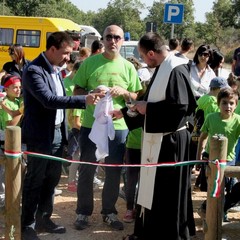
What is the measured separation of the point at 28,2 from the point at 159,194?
46.5 metres

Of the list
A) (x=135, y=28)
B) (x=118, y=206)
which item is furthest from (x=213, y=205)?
(x=135, y=28)

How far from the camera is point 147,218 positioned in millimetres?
4285

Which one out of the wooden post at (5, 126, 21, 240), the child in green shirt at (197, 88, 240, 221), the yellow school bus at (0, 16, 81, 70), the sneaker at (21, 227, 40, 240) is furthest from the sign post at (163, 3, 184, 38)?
the yellow school bus at (0, 16, 81, 70)

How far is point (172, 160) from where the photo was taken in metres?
4.13

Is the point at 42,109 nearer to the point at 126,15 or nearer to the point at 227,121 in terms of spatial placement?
the point at 227,121

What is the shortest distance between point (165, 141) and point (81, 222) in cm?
147

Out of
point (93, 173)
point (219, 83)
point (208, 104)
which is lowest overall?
point (93, 173)

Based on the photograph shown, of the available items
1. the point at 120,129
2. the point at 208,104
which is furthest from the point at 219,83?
the point at 120,129

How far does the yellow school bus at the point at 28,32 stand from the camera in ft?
64.3

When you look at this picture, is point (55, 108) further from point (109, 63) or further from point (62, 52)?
point (109, 63)

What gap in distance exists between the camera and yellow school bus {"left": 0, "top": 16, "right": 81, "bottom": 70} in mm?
19594

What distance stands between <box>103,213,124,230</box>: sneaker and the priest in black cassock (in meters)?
0.65

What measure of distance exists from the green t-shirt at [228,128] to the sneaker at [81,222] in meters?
1.53

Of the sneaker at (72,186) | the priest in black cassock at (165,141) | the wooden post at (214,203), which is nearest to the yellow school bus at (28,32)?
the sneaker at (72,186)
